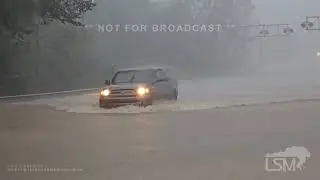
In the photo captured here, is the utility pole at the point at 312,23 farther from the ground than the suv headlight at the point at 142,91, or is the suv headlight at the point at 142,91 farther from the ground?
the utility pole at the point at 312,23

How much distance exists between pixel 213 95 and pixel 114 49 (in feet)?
2.39

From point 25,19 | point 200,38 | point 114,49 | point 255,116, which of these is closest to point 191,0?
point 200,38

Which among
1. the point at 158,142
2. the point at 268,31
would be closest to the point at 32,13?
the point at 158,142

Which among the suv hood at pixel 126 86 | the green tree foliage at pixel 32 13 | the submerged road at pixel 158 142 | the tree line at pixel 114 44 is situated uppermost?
the green tree foliage at pixel 32 13

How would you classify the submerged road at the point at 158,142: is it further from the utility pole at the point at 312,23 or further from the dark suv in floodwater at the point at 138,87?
the utility pole at the point at 312,23

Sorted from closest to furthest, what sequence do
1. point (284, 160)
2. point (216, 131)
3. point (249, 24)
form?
point (284, 160), point (216, 131), point (249, 24)

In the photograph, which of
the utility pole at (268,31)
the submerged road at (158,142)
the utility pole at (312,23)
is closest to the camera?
the submerged road at (158,142)

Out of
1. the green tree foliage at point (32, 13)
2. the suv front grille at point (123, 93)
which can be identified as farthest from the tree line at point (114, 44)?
the suv front grille at point (123, 93)

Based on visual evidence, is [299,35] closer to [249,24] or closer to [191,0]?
[249,24]

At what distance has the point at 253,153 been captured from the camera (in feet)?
12.1

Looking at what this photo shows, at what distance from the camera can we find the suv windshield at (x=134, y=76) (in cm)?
408

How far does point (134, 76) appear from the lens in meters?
4.09

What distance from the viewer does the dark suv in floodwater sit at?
409 cm

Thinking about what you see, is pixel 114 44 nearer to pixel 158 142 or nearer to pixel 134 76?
pixel 134 76
